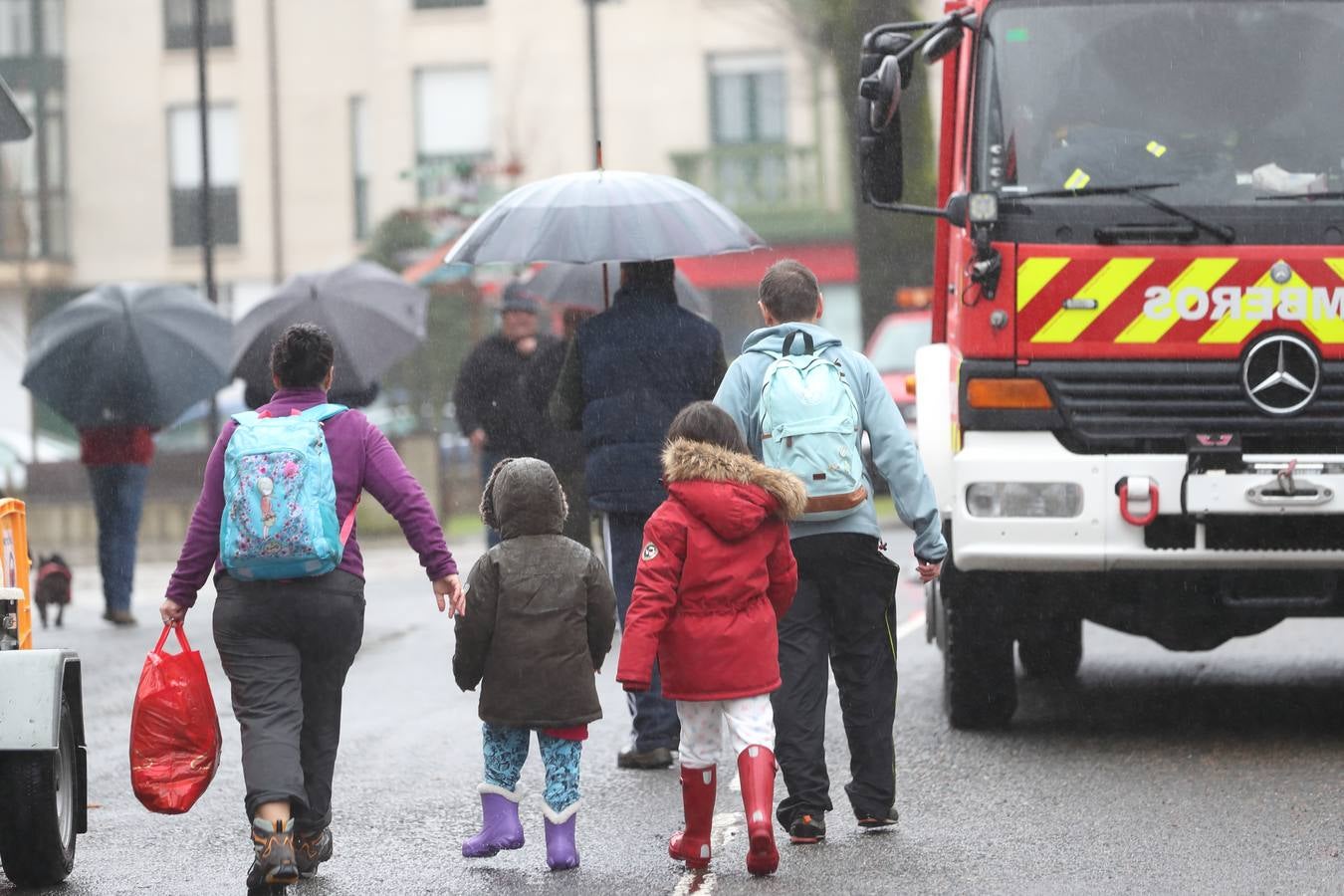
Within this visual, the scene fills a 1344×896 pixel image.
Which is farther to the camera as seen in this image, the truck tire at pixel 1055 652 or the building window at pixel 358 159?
the building window at pixel 358 159

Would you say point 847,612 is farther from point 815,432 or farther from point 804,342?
point 804,342

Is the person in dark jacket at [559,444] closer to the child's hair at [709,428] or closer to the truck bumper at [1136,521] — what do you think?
the truck bumper at [1136,521]

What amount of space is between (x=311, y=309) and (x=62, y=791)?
20.7 ft

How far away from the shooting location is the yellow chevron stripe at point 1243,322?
26.1 ft

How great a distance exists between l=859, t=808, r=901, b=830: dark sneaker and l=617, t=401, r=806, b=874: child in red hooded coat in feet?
2.34

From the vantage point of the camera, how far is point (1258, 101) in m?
8.30

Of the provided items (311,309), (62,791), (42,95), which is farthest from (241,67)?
(62,791)

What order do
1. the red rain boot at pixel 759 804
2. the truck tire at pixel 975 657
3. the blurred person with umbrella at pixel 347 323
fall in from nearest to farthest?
the red rain boot at pixel 759 804 < the truck tire at pixel 975 657 < the blurred person with umbrella at pixel 347 323

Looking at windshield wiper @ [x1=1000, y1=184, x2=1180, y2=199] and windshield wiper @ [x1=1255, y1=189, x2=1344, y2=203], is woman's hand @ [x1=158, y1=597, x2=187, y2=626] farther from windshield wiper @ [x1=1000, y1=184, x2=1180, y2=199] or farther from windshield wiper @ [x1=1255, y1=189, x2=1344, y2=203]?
windshield wiper @ [x1=1255, y1=189, x2=1344, y2=203]

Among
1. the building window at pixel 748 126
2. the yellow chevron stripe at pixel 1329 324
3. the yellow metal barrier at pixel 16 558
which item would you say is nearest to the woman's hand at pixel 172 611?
the yellow metal barrier at pixel 16 558

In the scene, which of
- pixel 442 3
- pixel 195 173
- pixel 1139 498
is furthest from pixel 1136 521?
pixel 195 173

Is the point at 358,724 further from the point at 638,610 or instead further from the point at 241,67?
the point at 241,67

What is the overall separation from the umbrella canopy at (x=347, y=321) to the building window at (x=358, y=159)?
1053 inches

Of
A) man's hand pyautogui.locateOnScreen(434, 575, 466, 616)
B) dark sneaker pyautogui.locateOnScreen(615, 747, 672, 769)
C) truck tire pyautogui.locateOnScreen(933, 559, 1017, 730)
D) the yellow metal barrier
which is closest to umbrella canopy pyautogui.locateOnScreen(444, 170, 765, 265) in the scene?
truck tire pyautogui.locateOnScreen(933, 559, 1017, 730)
